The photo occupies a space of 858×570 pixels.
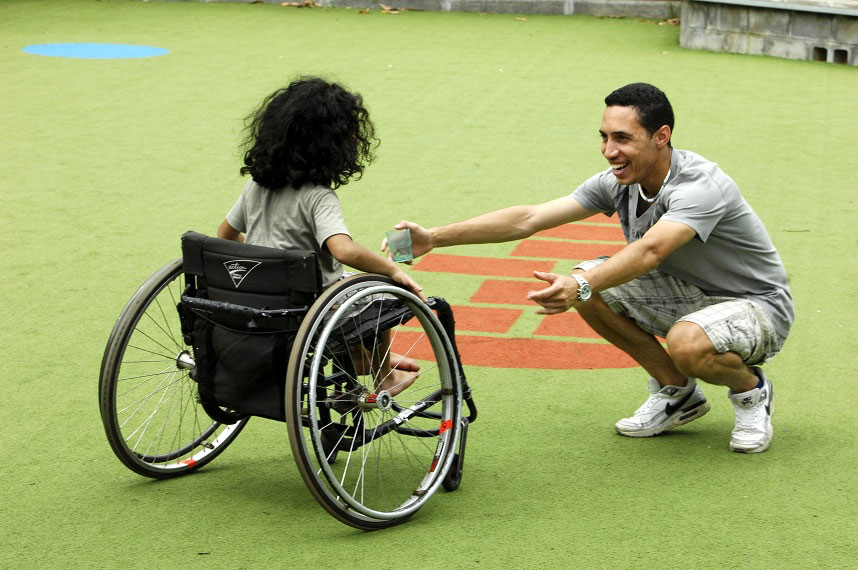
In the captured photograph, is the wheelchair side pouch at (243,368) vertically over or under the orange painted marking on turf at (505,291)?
over

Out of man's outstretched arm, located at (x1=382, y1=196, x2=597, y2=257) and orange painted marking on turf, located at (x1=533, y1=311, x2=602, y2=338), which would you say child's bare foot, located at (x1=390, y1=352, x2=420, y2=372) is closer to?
man's outstretched arm, located at (x1=382, y1=196, x2=597, y2=257)

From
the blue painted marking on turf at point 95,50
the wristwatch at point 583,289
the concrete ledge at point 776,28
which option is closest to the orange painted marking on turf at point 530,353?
the wristwatch at point 583,289

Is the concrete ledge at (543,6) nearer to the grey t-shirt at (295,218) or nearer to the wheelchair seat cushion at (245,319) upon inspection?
the grey t-shirt at (295,218)

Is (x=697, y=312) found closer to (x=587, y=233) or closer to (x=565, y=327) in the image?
(x=565, y=327)

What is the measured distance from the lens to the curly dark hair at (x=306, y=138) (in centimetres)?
323

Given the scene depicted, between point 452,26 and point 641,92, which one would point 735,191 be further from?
point 452,26

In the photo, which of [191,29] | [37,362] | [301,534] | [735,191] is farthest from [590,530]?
[191,29]

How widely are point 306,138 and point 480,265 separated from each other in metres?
2.35

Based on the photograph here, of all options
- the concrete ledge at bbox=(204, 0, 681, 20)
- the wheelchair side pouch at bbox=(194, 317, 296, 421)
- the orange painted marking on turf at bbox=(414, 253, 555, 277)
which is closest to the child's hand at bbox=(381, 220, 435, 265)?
the wheelchair side pouch at bbox=(194, 317, 296, 421)

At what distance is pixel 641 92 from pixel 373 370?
1108 mm

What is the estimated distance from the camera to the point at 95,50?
10430 mm

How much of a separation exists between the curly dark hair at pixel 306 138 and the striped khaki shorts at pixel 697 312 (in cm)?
Answer: 90

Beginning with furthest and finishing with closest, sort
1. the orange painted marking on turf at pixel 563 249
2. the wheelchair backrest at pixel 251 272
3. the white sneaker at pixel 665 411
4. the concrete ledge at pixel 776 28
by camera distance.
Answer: the concrete ledge at pixel 776 28 → the orange painted marking on turf at pixel 563 249 → the white sneaker at pixel 665 411 → the wheelchair backrest at pixel 251 272

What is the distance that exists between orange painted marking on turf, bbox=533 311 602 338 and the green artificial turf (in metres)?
0.41
